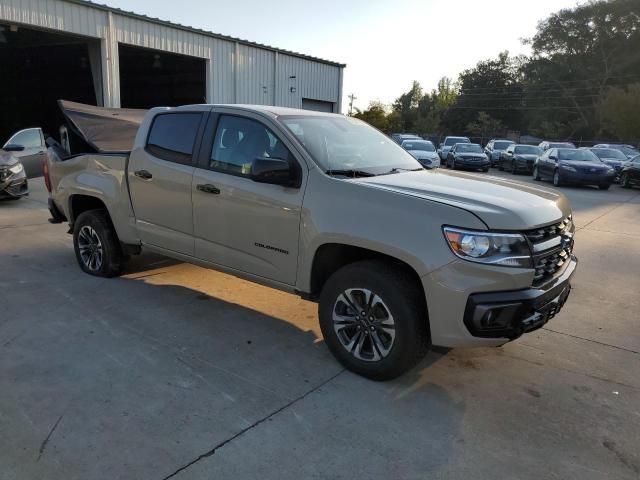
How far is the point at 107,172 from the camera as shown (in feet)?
17.6

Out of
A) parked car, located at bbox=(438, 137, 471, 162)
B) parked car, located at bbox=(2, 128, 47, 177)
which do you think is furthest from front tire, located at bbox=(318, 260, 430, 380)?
parked car, located at bbox=(438, 137, 471, 162)

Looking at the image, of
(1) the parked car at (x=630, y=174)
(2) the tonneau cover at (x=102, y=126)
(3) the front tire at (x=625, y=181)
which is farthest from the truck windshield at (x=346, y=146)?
(3) the front tire at (x=625, y=181)

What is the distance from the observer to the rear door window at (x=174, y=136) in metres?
4.66

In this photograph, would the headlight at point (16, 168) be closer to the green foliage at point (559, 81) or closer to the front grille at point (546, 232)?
the front grille at point (546, 232)

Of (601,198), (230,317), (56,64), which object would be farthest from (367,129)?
(56,64)

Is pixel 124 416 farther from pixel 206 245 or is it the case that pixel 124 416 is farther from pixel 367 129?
pixel 367 129

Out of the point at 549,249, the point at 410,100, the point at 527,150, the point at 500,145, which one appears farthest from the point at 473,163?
the point at 410,100

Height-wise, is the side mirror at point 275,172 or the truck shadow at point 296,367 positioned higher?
the side mirror at point 275,172

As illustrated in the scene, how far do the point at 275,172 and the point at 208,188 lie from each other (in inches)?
34.6

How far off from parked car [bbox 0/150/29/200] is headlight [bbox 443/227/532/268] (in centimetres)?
994

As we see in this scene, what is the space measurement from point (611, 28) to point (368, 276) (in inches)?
2682

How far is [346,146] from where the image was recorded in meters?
4.30

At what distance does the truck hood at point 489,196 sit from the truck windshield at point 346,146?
0.25 meters

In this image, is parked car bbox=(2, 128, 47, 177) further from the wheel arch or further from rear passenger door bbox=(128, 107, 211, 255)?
the wheel arch
